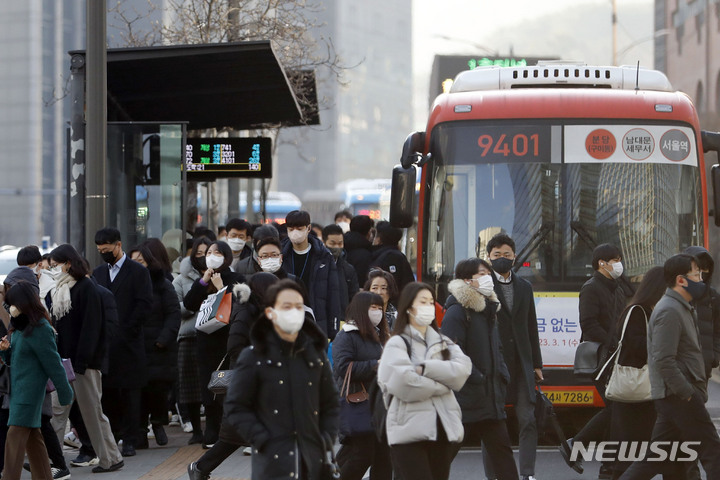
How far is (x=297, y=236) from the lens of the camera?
400 inches

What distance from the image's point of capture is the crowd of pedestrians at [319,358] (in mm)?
6078

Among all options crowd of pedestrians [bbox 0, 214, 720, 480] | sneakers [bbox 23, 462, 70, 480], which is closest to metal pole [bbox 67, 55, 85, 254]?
crowd of pedestrians [bbox 0, 214, 720, 480]

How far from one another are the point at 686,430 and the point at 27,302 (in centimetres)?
A: 440

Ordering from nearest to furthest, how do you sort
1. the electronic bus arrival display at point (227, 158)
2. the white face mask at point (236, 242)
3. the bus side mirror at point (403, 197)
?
1. the bus side mirror at point (403, 197)
2. the white face mask at point (236, 242)
3. the electronic bus arrival display at point (227, 158)

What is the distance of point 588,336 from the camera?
945cm

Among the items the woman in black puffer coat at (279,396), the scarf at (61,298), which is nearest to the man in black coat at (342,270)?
the scarf at (61,298)

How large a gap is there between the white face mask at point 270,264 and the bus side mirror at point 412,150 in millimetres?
2683

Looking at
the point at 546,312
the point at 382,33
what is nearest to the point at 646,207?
the point at 546,312

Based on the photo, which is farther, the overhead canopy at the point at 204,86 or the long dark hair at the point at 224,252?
the overhead canopy at the point at 204,86

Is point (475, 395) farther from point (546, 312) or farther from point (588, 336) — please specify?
point (546, 312)

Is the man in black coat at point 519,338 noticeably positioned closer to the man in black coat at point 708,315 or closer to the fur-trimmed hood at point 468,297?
the fur-trimmed hood at point 468,297

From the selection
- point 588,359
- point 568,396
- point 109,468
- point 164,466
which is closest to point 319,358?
point 588,359

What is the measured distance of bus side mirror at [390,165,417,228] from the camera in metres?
11.2
